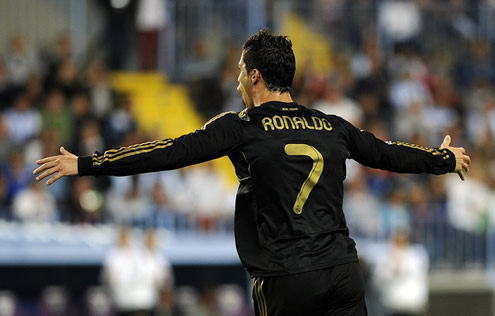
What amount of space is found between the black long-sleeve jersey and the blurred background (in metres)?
7.48

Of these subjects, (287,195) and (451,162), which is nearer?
(287,195)

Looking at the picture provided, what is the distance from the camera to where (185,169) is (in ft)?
44.0

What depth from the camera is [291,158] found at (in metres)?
4.50

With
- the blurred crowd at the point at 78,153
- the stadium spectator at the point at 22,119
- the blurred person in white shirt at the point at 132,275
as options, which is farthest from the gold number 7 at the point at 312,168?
the stadium spectator at the point at 22,119

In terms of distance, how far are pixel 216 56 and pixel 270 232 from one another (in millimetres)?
12135

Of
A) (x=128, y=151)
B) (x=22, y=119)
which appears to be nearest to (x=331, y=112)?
(x=22, y=119)

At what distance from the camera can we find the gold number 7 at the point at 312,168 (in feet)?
14.8

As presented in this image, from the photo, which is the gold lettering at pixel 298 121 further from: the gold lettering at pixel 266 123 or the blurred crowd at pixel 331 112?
the blurred crowd at pixel 331 112

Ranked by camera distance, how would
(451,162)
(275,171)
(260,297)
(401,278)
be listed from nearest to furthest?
(275,171) → (260,297) → (451,162) → (401,278)

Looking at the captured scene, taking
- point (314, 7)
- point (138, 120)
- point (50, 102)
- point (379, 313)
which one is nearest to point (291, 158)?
point (379, 313)

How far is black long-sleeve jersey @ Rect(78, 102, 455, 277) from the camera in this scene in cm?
440

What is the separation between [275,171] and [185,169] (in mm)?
8972

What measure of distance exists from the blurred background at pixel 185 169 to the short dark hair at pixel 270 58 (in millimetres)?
7492

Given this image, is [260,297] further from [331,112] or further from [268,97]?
[331,112]
